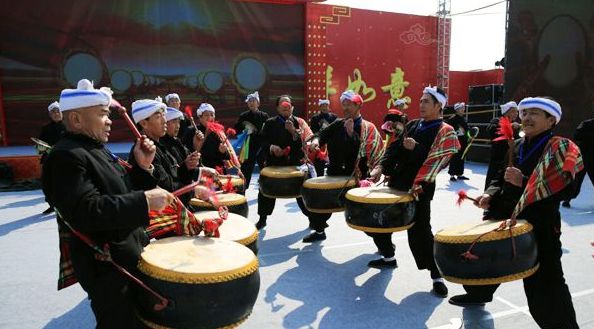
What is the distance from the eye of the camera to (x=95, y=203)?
152 cm

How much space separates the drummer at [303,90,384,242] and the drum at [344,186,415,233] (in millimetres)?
778

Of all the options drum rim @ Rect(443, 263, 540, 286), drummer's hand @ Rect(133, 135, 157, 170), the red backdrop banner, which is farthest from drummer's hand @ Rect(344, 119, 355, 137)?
the red backdrop banner

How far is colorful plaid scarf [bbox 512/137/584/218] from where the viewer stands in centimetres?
218

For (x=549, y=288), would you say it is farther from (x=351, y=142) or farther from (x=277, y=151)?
(x=277, y=151)

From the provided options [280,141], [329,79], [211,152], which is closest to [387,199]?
[280,141]

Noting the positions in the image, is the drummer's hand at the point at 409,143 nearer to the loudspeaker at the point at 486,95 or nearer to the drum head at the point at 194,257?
the drum head at the point at 194,257

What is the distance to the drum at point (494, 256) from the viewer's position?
218 cm

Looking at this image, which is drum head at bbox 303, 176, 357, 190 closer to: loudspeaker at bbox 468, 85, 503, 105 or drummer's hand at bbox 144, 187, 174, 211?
drummer's hand at bbox 144, 187, 174, 211

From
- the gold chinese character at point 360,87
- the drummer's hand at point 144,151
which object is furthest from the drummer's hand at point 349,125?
the gold chinese character at point 360,87

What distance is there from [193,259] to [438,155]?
6.72ft

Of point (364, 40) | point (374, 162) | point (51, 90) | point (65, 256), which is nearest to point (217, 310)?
point (65, 256)

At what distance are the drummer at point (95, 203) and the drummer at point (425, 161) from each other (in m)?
2.12

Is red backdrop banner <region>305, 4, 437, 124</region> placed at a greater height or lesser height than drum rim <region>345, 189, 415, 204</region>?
greater

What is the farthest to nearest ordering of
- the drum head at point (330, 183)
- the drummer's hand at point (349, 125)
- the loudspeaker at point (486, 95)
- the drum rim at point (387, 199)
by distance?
the loudspeaker at point (486, 95) → the drummer's hand at point (349, 125) → the drum head at point (330, 183) → the drum rim at point (387, 199)
